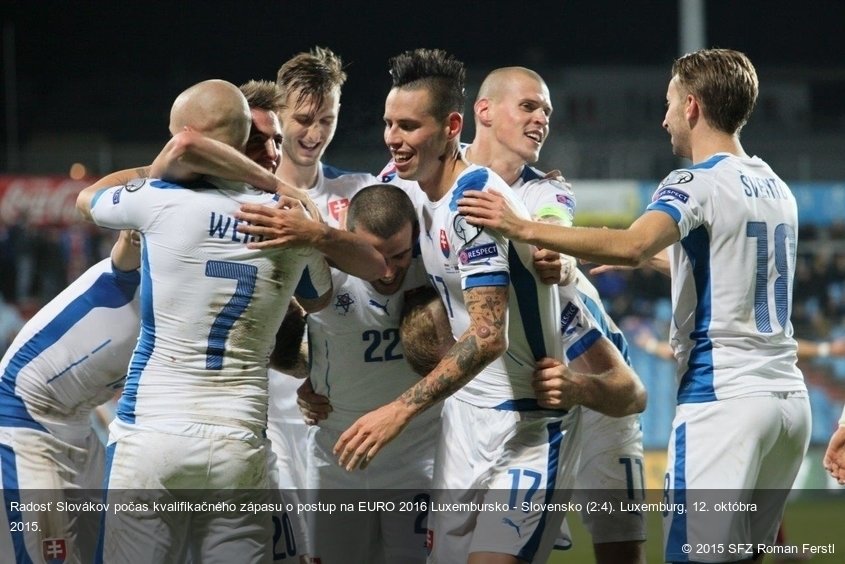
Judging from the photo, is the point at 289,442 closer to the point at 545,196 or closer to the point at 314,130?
the point at 314,130

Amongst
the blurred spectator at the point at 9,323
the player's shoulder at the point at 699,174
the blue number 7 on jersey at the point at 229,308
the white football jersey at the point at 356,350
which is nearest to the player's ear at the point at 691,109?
the player's shoulder at the point at 699,174

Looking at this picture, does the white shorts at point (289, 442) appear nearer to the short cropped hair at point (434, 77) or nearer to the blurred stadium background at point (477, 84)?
Answer: the short cropped hair at point (434, 77)

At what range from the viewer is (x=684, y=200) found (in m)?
4.62

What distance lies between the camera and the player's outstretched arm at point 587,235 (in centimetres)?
452

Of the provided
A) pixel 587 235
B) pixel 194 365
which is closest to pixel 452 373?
pixel 587 235

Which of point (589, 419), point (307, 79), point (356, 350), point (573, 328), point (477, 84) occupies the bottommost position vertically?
point (589, 419)

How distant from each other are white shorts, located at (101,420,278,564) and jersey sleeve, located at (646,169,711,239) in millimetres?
1929

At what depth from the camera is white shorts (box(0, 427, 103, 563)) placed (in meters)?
5.32

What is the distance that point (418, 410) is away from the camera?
4484 millimetres

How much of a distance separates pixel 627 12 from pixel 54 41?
64.3 feet

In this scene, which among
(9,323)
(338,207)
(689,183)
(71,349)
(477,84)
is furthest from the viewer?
(477,84)

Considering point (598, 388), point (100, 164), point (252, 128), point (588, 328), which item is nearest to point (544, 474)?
point (598, 388)

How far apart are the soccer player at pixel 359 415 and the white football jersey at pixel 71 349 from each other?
3.16 feet

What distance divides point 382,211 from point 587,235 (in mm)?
1076
